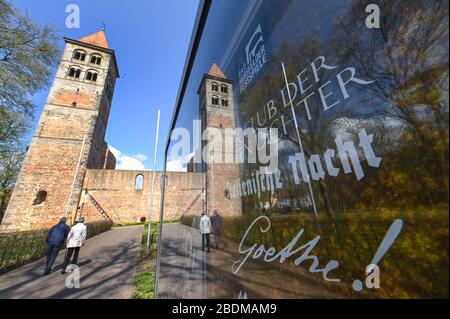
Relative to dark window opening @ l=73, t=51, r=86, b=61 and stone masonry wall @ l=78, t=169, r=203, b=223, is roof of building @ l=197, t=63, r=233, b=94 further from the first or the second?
dark window opening @ l=73, t=51, r=86, b=61

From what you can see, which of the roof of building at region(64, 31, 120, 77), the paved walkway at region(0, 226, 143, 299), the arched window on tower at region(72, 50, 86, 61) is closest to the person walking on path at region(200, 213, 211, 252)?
the paved walkway at region(0, 226, 143, 299)

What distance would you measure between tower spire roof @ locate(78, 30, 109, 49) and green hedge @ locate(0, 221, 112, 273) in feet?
64.7

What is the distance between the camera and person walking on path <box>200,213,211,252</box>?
1.23 m

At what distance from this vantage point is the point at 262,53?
784 mm

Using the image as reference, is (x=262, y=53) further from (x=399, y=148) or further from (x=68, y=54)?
(x=68, y=54)

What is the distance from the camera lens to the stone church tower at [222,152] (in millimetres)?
976

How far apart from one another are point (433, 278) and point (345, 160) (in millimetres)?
232

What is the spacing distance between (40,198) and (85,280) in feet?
44.8

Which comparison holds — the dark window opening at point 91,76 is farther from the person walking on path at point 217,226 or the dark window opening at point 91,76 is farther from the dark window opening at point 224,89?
the person walking on path at point 217,226

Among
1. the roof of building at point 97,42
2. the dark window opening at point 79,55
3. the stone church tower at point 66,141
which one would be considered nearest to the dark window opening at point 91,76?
the stone church tower at point 66,141

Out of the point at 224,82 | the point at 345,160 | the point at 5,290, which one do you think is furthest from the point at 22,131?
the point at 345,160

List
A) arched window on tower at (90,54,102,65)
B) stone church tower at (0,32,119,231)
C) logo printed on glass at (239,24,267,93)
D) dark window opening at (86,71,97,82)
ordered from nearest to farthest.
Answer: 1. logo printed on glass at (239,24,267,93)
2. stone church tower at (0,32,119,231)
3. dark window opening at (86,71,97,82)
4. arched window on tower at (90,54,102,65)

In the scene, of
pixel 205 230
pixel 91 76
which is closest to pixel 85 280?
pixel 205 230

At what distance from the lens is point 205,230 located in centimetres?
134
